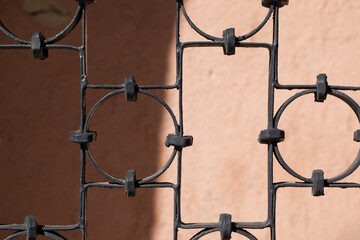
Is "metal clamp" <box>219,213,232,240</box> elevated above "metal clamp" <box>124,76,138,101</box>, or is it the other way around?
"metal clamp" <box>124,76,138,101</box>

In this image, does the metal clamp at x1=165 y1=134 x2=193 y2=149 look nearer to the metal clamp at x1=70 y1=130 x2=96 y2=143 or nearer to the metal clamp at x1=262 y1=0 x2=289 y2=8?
the metal clamp at x1=70 y1=130 x2=96 y2=143

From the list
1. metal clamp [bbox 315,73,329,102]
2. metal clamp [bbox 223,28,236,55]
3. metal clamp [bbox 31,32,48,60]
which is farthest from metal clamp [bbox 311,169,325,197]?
metal clamp [bbox 31,32,48,60]

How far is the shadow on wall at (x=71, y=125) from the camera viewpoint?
121 cm

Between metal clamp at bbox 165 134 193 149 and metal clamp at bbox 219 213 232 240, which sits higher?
metal clamp at bbox 165 134 193 149

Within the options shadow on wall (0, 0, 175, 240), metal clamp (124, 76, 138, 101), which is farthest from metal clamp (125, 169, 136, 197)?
shadow on wall (0, 0, 175, 240)

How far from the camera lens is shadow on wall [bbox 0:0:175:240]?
121 centimetres

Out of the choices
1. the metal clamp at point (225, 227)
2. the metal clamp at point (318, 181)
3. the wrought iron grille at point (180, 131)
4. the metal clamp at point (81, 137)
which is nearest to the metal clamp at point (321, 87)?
the wrought iron grille at point (180, 131)

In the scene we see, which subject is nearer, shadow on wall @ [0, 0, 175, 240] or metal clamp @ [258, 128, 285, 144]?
metal clamp @ [258, 128, 285, 144]

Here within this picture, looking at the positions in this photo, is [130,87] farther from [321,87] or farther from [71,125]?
[71,125]

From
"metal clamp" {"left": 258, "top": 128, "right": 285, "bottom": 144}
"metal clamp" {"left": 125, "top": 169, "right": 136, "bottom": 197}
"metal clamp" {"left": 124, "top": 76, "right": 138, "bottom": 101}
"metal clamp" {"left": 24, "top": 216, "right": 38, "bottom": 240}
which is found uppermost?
"metal clamp" {"left": 124, "top": 76, "right": 138, "bottom": 101}

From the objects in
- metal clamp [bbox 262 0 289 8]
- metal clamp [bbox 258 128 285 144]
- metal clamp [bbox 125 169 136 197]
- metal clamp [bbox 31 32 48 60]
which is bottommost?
metal clamp [bbox 125 169 136 197]

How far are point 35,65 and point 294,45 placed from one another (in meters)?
0.64

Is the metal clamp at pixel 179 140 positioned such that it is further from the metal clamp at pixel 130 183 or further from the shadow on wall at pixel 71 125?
the shadow on wall at pixel 71 125

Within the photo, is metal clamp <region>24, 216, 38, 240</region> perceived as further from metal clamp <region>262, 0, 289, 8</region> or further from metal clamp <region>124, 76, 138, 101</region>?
metal clamp <region>262, 0, 289, 8</region>
